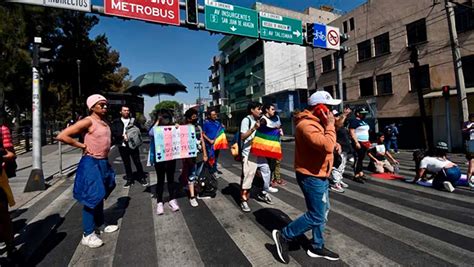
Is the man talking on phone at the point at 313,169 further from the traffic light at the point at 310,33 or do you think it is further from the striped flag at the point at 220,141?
the traffic light at the point at 310,33

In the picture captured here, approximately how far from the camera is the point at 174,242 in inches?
131

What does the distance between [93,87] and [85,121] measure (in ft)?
94.8

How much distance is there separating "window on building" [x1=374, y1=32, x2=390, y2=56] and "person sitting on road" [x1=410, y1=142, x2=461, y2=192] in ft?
50.7

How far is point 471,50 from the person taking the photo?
1390 cm

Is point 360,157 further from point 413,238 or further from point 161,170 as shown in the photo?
point 161,170

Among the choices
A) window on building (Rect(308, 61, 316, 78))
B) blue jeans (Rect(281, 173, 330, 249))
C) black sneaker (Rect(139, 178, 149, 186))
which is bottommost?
black sneaker (Rect(139, 178, 149, 186))

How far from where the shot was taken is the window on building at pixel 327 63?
24.6 meters

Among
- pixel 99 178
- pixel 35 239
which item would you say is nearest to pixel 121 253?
pixel 99 178

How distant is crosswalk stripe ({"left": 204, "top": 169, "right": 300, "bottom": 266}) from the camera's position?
2.88 m

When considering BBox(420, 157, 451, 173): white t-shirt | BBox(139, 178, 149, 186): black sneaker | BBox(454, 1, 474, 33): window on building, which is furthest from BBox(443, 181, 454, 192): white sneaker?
BBox(454, 1, 474, 33): window on building

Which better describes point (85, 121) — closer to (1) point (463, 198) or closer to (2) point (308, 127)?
(2) point (308, 127)

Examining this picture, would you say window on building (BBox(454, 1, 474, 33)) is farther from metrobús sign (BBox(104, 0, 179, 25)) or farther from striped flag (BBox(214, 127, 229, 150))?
striped flag (BBox(214, 127, 229, 150))

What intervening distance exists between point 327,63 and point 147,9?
20.2 meters

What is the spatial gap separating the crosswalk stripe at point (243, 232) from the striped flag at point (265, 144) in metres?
1.06
